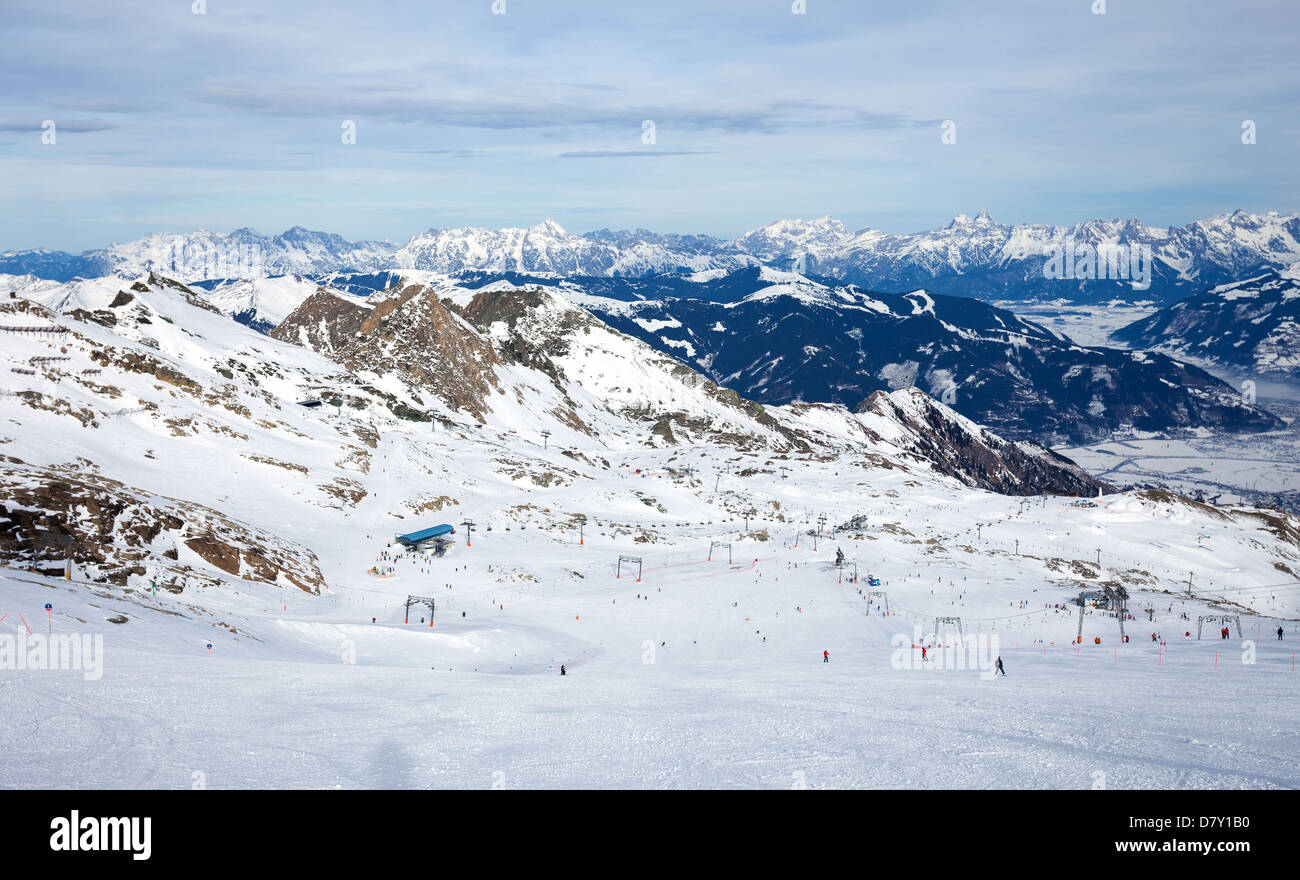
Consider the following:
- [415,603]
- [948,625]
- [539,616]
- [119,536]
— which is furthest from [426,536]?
[948,625]

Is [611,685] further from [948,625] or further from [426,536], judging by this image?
[426,536]

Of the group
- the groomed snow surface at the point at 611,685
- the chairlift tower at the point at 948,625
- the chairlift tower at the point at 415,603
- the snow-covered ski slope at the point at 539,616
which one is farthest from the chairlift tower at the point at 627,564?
the chairlift tower at the point at 948,625

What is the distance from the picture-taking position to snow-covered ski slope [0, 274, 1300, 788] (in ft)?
77.7

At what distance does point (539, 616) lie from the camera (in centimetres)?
6519

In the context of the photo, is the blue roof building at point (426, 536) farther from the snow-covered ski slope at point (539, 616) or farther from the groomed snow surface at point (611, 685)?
the snow-covered ski slope at point (539, 616)

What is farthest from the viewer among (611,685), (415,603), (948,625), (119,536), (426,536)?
(426,536)

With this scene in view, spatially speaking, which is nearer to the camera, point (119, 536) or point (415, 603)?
point (119, 536)

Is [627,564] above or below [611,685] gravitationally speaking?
below

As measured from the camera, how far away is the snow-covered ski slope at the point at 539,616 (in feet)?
77.7

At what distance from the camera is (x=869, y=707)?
33.3m

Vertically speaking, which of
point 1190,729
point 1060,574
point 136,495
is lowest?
point 1060,574
